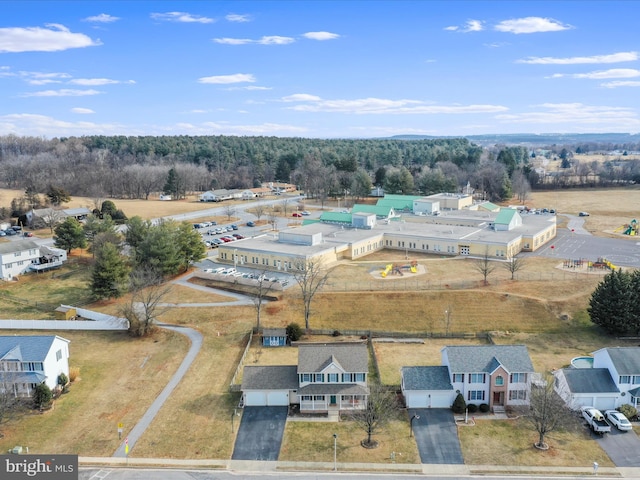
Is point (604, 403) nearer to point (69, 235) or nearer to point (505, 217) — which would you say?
point (505, 217)

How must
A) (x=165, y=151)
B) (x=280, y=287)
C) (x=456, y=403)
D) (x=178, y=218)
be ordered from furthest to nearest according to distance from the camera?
1. (x=165, y=151)
2. (x=178, y=218)
3. (x=280, y=287)
4. (x=456, y=403)

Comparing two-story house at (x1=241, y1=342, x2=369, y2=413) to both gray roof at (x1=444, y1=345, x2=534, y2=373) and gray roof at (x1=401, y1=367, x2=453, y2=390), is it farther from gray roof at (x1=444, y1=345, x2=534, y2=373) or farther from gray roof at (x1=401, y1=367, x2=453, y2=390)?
gray roof at (x1=444, y1=345, x2=534, y2=373)

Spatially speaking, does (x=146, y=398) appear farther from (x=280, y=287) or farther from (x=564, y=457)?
(x=564, y=457)

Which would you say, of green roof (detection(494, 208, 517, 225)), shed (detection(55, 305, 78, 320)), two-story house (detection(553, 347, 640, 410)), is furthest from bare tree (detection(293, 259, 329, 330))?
green roof (detection(494, 208, 517, 225))

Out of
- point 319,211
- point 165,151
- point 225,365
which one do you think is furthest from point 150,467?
point 165,151

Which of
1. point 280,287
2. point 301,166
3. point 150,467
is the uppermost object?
point 301,166

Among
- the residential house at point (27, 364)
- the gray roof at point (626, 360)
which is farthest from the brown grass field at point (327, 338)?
the gray roof at point (626, 360)

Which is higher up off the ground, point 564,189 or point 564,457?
point 564,189
